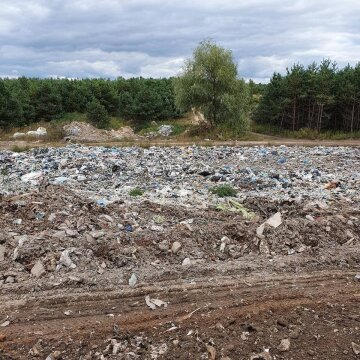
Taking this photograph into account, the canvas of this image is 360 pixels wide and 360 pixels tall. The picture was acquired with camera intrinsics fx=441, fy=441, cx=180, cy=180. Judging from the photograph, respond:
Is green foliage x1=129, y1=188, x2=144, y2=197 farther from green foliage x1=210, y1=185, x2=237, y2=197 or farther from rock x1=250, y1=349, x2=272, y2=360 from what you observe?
rock x1=250, y1=349, x2=272, y2=360

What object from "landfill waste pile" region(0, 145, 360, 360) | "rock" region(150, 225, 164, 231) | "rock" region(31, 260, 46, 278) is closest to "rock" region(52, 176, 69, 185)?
"landfill waste pile" region(0, 145, 360, 360)

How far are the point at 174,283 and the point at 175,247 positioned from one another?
0.99 meters

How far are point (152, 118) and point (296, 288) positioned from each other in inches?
1349

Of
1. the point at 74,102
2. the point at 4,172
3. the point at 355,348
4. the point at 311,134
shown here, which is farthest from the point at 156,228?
the point at 74,102

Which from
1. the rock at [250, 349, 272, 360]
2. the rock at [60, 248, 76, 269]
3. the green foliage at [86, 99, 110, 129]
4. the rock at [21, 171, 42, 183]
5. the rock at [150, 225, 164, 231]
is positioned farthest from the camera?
the green foliage at [86, 99, 110, 129]

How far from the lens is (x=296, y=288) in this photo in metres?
5.61

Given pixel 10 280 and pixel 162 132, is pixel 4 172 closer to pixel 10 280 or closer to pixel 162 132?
pixel 10 280

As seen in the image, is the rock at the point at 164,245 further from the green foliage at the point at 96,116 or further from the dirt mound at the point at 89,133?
the green foliage at the point at 96,116

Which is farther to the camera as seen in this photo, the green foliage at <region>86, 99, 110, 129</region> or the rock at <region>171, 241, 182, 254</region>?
the green foliage at <region>86, 99, 110, 129</region>

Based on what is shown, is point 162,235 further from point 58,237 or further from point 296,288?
point 296,288

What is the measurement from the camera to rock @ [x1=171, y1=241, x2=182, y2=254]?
6586 millimetres

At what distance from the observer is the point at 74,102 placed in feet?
131

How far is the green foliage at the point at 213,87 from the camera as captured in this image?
30.3 metres

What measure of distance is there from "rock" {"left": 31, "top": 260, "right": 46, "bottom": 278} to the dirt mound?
76.0 feet
